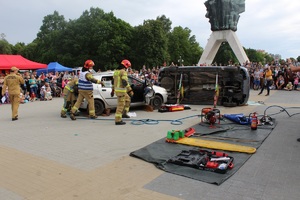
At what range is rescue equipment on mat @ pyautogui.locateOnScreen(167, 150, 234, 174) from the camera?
457cm

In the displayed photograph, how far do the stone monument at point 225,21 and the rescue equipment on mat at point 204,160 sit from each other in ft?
103

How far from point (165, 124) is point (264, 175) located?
424 cm

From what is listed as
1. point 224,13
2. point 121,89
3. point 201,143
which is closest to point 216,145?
point 201,143

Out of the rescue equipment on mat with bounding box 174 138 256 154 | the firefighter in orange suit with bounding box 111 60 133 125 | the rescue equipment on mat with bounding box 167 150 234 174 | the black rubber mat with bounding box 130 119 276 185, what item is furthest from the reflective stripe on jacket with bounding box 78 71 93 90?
the rescue equipment on mat with bounding box 167 150 234 174

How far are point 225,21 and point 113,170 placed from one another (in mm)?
33162

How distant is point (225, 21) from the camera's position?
1352 inches

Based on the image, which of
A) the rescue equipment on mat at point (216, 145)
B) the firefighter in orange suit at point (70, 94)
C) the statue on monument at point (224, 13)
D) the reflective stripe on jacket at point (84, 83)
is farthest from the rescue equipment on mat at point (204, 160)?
the statue on monument at point (224, 13)

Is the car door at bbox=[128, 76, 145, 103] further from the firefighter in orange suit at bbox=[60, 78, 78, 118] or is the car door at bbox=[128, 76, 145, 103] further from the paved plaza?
the paved plaza

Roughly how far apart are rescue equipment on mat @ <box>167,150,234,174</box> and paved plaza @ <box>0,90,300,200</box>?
9.9 inches

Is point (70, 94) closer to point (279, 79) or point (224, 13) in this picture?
point (279, 79)

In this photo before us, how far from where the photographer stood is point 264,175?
4414 mm

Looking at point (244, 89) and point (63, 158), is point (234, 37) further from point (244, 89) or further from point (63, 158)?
point (63, 158)

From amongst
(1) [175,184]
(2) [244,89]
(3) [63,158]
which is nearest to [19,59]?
(2) [244,89]

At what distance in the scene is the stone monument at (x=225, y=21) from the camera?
1331 inches
